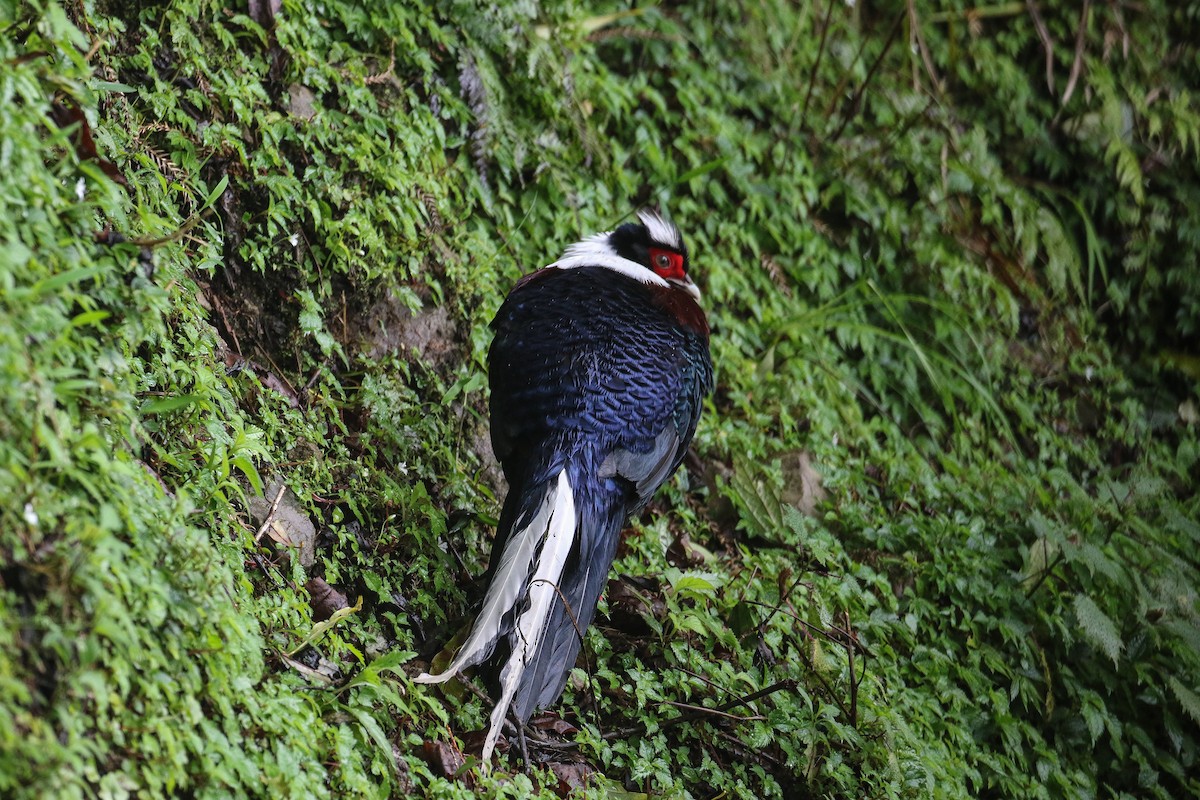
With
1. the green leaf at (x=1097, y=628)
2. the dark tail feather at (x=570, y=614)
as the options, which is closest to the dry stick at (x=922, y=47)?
the green leaf at (x=1097, y=628)

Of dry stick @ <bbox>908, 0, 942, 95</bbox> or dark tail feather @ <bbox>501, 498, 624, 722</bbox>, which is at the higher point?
dry stick @ <bbox>908, 0, 942, 95</bbox>

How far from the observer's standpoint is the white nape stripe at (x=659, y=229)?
4375mm

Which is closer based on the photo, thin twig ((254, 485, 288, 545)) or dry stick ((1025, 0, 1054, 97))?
thin twig ((254, 485, 288, 545))

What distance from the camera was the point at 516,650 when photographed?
312cm

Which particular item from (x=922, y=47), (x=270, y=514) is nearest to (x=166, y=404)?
(x=270, y=514)

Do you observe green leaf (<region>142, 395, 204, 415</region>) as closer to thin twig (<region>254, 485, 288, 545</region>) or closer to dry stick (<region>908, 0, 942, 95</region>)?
thin twig (<region>254, 485, 288, 545</region>)

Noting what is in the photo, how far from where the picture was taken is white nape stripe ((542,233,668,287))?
13.8ft

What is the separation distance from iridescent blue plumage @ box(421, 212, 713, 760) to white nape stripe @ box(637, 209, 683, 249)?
20cm

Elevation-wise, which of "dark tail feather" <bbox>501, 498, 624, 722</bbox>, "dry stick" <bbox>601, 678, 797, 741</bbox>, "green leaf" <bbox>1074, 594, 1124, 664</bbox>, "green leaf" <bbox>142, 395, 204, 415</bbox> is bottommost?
"green leaf" <bbox>1074, 594, 1124, 664</bbox>

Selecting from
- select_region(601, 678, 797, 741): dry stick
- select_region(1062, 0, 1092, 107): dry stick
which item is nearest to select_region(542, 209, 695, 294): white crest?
select_region(601, 678, 797, 741): dry stick

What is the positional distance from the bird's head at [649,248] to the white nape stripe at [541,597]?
133 cm

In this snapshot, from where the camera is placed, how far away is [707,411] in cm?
512

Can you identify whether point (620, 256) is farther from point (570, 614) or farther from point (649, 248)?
point (570, 614)

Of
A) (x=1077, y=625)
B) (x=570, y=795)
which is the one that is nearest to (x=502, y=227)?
(x=570, y=795)
